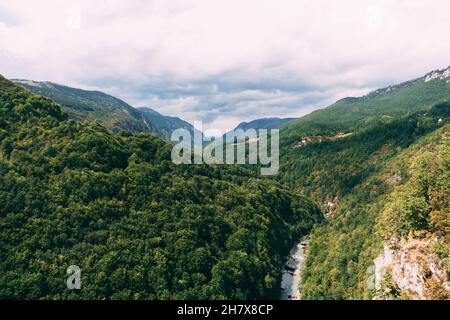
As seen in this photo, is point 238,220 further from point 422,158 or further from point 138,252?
point 422,158

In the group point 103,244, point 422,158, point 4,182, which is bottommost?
point 103,244

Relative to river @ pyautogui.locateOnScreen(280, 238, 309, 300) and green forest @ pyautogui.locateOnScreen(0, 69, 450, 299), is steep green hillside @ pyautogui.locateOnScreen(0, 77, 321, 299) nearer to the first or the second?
green forest @ pyautogui.locateOnScreen(0, 69, 450, 299)

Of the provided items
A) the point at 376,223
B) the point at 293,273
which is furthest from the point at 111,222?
the point at 376,223

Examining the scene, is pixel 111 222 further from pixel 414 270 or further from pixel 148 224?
pixel 414 270

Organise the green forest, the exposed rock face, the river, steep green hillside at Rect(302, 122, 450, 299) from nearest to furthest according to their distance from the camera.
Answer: the exposed rock face
steep green hillside at Rect(302, 122, 450, 299)
the green forest
the river

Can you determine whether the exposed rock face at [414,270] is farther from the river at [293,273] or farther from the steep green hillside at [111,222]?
the steep green hillside at [111,222]

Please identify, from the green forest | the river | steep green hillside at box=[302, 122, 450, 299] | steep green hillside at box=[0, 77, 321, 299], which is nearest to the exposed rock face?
steep green hillside at box=[302, 122, 450, 299]
